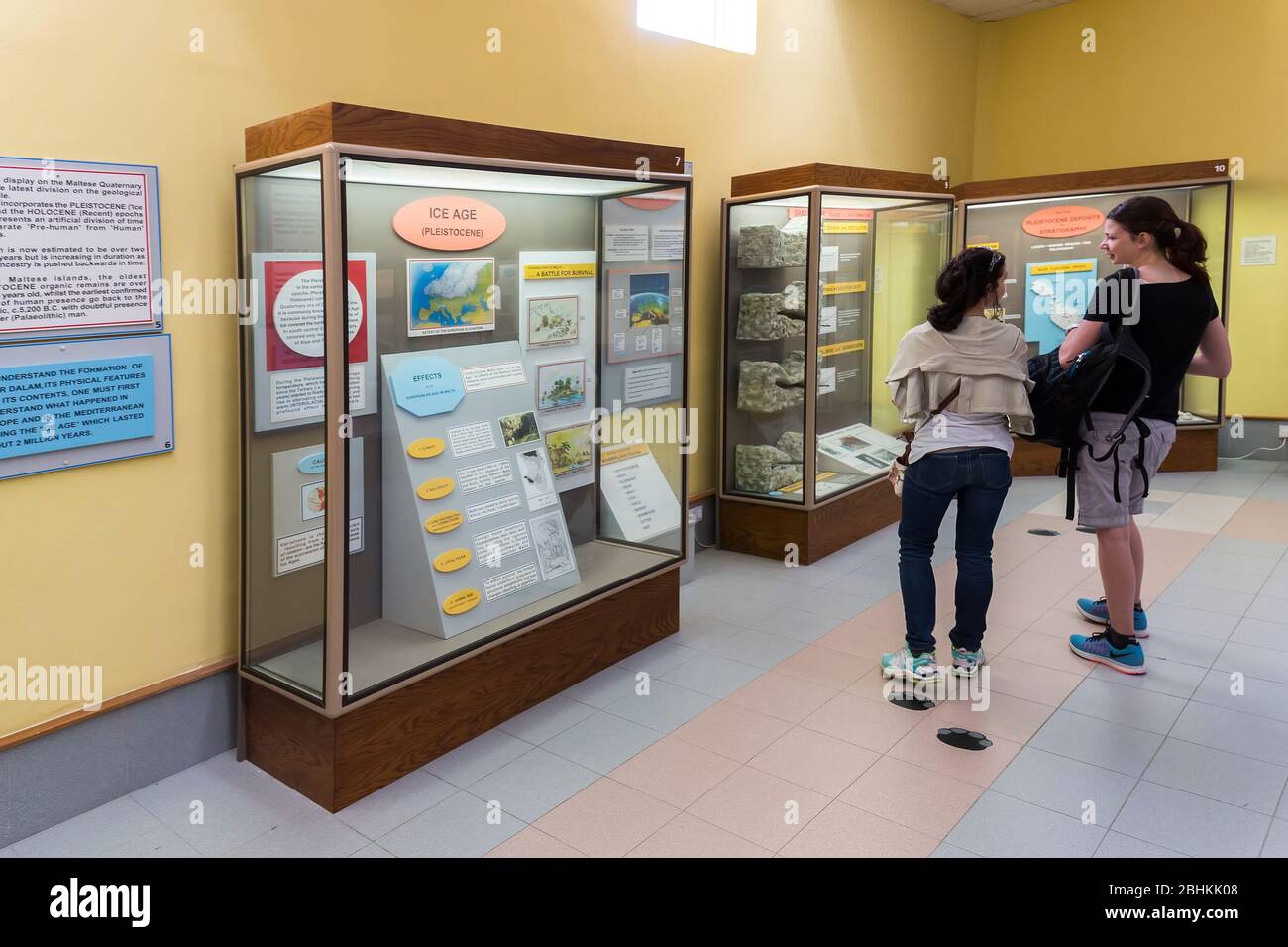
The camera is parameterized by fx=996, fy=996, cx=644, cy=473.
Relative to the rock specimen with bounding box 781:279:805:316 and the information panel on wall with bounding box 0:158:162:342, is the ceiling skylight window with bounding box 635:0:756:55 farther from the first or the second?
the information panel on wall with bounding box 0:158:162:342

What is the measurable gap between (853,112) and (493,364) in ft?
13.7

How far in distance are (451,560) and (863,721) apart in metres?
1.53

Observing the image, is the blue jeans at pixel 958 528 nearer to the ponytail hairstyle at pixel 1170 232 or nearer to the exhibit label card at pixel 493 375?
the ponytail hairstyle at pixel 1170 232

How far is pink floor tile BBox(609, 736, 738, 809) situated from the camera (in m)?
3.00

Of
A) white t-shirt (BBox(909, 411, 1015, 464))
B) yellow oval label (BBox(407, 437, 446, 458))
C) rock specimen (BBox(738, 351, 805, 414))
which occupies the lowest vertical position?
yellow oval label (BBox(407, 437, 446, 458))

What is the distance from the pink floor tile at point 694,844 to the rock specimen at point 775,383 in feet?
9.70

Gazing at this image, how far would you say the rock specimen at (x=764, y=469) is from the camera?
5.44 metres

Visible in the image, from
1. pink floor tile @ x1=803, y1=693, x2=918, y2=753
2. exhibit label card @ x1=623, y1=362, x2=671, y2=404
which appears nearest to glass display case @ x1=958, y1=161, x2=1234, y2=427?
exhibit label card @ x1=623, y1=362, x2=671, y2=404

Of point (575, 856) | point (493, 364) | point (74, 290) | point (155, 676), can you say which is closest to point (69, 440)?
point (74, 290)

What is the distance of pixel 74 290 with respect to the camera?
2736 mm

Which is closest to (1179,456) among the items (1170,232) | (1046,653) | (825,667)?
(1046,653)

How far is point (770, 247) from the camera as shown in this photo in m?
5.27

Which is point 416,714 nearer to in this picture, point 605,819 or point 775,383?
point 605,819

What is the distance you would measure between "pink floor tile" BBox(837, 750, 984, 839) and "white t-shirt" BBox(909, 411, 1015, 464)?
Result: 3.51 ft
